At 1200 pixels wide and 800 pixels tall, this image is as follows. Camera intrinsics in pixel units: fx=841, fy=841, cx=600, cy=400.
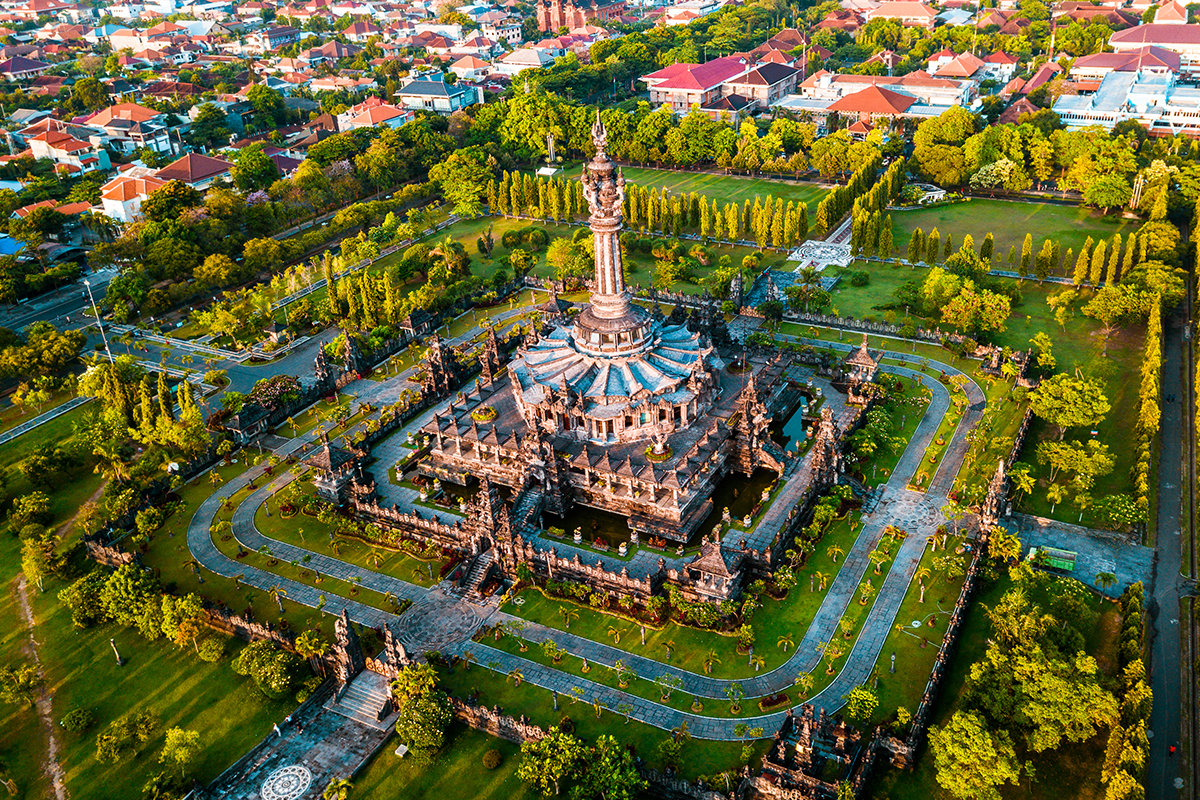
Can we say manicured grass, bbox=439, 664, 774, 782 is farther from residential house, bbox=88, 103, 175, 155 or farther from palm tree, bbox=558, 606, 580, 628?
residential house, bbox=88, 103, 175, 155

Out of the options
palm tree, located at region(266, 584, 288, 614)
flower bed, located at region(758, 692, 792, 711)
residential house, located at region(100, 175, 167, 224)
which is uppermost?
residential house, located at region(100, 175, 167, 224)

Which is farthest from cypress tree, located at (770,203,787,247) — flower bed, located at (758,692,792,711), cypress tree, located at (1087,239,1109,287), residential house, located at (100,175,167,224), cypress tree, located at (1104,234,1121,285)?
residential house, located at (100,175,167,224)

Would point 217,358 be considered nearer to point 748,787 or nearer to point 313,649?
point 313,649

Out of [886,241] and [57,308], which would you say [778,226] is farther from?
[57,308]

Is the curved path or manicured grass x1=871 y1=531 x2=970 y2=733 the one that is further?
the curved path

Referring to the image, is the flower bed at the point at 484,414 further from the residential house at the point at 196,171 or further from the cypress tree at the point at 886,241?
the residential house at the point at 196,171

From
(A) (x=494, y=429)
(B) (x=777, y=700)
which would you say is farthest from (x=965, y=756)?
(A) (x=494, y=429)

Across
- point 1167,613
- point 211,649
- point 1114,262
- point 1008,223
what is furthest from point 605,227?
point 1008,223
